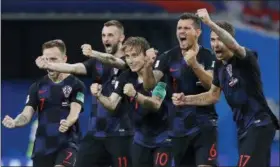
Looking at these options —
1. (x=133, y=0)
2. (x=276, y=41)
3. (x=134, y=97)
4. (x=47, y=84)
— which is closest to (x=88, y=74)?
(x=47, y=84)

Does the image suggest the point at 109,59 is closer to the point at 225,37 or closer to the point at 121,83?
the point at 121,83

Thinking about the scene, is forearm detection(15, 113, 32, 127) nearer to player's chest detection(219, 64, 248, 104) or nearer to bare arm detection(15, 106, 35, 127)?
bare arm detection(15, 106, 35, 127)

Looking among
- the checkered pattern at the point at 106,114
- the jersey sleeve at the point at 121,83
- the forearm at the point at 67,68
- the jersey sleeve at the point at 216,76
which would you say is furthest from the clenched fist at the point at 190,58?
the forearm at the point at 67,68

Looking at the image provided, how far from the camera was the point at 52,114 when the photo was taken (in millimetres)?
Result: 13914

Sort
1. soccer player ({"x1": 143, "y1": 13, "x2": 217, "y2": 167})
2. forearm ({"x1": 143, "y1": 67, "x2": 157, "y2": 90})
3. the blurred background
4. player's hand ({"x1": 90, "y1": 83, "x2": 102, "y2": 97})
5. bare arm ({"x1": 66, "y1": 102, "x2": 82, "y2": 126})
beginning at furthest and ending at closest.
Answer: the blurred background, bare arm ({"x1": 66, "y1": 102, "x2": 82, "y2": 126}), forearm ({"x1": 143, "y1": 67, "x2": 157, "y2": 90}), soccer player ({"x1": 143, "y1": 13, "x2": 217, "y2": 167}), player's hand ({"x1": 90, "y1": 83, "x2": 102, "y2": 97})

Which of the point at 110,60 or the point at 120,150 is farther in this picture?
the point at 120,150

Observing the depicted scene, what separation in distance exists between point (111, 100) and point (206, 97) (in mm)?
1363

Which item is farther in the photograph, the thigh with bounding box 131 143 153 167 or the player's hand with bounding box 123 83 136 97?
the thigh with bounding box 131 143 153 167

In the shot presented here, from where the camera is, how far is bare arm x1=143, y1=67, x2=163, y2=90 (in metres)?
13.0

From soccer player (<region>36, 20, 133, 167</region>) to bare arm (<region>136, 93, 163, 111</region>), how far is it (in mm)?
1007

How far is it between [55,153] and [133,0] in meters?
9.44

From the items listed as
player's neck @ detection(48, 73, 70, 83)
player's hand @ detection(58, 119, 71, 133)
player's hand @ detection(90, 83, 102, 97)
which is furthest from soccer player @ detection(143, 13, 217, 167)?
player's neck @ detection(48, 73, 70, 83)

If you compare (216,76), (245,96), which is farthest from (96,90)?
(245,96)

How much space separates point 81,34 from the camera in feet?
77.7
